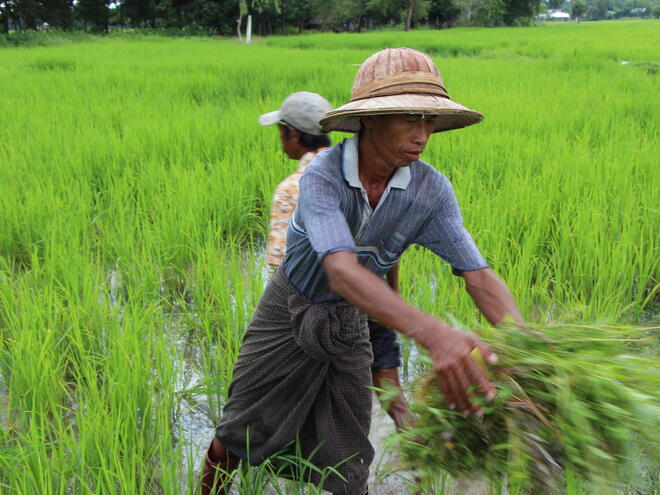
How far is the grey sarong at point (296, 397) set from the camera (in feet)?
3.96

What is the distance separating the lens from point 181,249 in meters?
2.53

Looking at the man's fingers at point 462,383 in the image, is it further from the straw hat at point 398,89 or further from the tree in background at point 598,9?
the tree in background at point 598,9

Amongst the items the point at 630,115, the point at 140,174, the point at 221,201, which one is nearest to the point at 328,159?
the point at 221,201

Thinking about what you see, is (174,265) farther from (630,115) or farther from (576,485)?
(630,115)

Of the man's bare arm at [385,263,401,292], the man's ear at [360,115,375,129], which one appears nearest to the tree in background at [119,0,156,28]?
the man's bare arm at [385,263,401,292]

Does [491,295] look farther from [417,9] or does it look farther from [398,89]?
[417,9]

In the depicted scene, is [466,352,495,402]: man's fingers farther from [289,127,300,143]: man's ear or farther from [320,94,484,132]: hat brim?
[289,127,300,143]: man's ear

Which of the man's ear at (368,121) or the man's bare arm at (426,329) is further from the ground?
the man's ear at (368,121)

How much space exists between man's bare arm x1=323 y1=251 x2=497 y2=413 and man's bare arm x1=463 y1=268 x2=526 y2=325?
230 millimetres

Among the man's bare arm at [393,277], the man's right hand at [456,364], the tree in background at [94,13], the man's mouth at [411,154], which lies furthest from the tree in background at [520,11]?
the man's right hand at [456,364]

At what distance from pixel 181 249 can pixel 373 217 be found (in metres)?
1.64

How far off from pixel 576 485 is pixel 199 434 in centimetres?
109

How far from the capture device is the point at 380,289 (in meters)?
0.91

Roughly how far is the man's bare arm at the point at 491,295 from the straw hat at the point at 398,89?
1.12 feet
